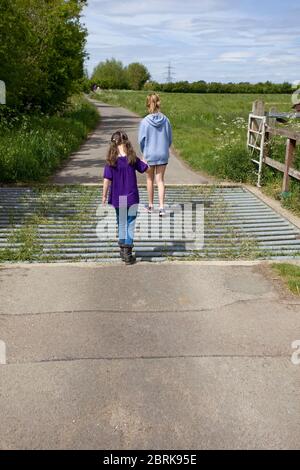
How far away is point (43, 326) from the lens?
4156 millimetres

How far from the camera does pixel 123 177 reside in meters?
5.53

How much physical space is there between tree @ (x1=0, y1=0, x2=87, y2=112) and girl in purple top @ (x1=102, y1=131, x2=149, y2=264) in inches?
399

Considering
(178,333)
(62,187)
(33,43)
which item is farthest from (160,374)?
(33,43)

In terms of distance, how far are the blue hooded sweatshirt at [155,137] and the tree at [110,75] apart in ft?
347

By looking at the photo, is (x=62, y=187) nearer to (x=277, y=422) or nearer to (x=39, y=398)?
(x=39, y=398)

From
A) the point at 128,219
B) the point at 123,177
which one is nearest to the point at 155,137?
the point at 123,177

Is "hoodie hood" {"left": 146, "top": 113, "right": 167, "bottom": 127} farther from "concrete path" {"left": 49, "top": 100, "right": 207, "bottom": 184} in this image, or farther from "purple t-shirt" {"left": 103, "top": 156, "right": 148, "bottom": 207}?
"concrete path" {"left": 49, "top": 100, "right": 207, "bottom": 184}

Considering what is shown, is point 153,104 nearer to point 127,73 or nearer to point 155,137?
point 155,137

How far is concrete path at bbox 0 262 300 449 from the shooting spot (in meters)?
2.88

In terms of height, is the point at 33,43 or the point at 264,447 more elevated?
the point at 33,43

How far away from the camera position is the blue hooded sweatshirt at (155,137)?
7203 millimetres

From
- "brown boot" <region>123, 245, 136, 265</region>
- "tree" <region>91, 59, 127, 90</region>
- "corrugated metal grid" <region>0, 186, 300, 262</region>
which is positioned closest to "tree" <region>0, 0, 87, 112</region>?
"corrugated metal grid" <region>0, 186, 300, 262</region>
